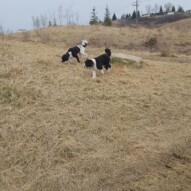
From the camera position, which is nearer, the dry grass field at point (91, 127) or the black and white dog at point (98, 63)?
the dry grass field at point (91, 127)

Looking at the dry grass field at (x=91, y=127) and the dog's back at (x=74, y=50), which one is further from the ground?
the dog's back at (x=74, y=50)

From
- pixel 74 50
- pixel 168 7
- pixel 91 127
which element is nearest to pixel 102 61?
pixel 74 50

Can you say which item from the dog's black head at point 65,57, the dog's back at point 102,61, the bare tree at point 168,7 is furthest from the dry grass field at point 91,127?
the bare tree at point 168,7

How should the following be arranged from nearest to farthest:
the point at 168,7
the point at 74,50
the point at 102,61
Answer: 1. the point at 102,61
2. the point at 74,50
3. the point at 168,7

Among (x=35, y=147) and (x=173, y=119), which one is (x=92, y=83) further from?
(x=35, y=147)

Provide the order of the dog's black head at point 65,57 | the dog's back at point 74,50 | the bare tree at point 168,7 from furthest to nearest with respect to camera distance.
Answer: the bare tree at point 168,7 < the dog's back at point 74,50 < the dog's black head at point 65,57

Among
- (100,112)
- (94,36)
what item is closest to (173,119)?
(100,112)

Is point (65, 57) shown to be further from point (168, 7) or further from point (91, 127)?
point (168, 7)

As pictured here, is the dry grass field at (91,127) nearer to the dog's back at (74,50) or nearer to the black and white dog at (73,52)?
the black and white dog at (73,52)

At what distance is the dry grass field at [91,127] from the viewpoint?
4.11 m

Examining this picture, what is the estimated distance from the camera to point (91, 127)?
17.3ft

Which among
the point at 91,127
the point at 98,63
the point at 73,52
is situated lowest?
the point at 91,127

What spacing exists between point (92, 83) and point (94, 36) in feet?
36.8

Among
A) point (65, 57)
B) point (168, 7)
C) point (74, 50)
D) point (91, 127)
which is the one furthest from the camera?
point (168, 7)
